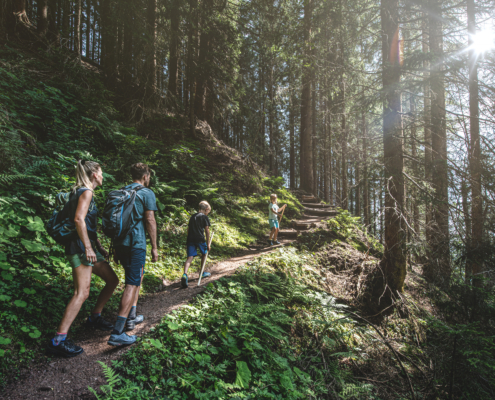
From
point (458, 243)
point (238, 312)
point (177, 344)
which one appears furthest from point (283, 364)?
point (458, 243)

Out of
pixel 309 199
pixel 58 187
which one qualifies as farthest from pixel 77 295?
pixel 309 199

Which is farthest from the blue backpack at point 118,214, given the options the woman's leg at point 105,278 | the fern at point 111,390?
the fern at point 111,390

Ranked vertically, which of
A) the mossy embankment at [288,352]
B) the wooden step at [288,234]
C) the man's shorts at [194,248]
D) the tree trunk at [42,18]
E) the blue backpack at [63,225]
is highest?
the tree trunk at [42,18]

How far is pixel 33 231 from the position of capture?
12.7ft

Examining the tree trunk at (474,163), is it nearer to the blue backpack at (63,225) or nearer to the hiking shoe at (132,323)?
the hiking shoe at (132,323)

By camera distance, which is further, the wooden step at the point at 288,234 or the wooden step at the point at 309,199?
the wooden step at the point at 309,199

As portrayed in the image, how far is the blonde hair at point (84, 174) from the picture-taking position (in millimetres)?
2820

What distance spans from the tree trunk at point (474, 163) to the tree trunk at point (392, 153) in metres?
1.43

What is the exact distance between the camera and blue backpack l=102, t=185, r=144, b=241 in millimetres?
2965

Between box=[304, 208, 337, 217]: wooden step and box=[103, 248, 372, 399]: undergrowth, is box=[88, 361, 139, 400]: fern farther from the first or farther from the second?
box=[304, 208, 337, 217]: wooden step

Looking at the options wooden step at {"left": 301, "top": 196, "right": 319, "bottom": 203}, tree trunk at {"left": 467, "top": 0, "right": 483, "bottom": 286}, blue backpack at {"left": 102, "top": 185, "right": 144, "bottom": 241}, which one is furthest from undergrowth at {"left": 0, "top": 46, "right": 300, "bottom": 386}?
tree trunk at {"left": 467, "top": 0, "right": 483, "bottom": 286}

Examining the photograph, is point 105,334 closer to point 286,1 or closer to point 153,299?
point 153,299

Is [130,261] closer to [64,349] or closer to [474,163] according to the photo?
[64,349]

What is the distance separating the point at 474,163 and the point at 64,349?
907 cm
